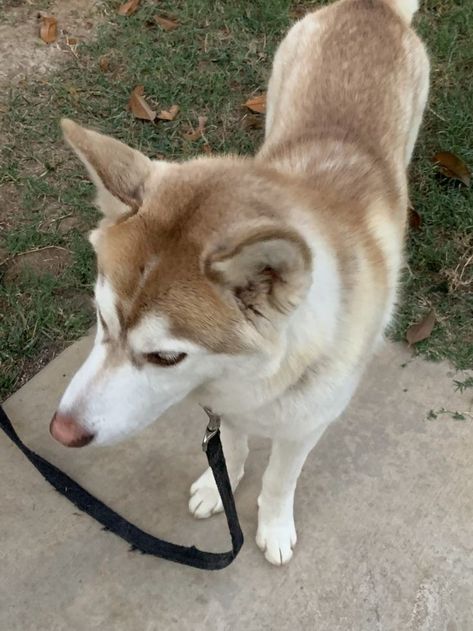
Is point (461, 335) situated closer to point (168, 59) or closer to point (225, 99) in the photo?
point (225, 99)

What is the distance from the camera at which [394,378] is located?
10.3 ft

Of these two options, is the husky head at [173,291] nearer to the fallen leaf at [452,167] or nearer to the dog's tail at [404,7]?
Answer: the dog's tail at [404,7]

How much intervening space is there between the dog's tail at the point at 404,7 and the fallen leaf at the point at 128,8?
2.14 meters

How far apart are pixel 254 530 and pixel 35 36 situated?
3662mm

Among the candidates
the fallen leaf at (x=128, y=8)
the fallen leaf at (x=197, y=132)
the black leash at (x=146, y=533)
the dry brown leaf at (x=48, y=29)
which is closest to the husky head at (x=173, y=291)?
the black leash at (x=146, y=533)

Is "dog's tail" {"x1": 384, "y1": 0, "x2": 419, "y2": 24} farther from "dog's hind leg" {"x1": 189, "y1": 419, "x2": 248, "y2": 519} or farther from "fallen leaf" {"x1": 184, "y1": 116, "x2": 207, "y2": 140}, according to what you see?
"dog's hind leg" {"x1": 189, "y1": 419, "x2": 248, "y2": 519}

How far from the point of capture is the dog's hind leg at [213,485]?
2.67 metres

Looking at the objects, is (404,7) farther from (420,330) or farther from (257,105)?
(420,330)

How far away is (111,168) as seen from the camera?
180 centimetres

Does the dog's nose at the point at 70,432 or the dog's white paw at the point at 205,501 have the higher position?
the dog's nose at the point at 70,432

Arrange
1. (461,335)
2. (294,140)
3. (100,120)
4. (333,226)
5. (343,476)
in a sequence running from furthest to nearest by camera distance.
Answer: (100,120) < (461,335) < (343,476) < (294,140) < (333,226)

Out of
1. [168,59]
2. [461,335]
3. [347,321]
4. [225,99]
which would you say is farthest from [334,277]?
[168,59]

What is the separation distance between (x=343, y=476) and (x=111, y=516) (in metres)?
0.99

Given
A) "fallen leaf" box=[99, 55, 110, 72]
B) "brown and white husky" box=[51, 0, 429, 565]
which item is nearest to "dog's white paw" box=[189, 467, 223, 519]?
"brown and white husky" box=[51, 0, 429, 565]
